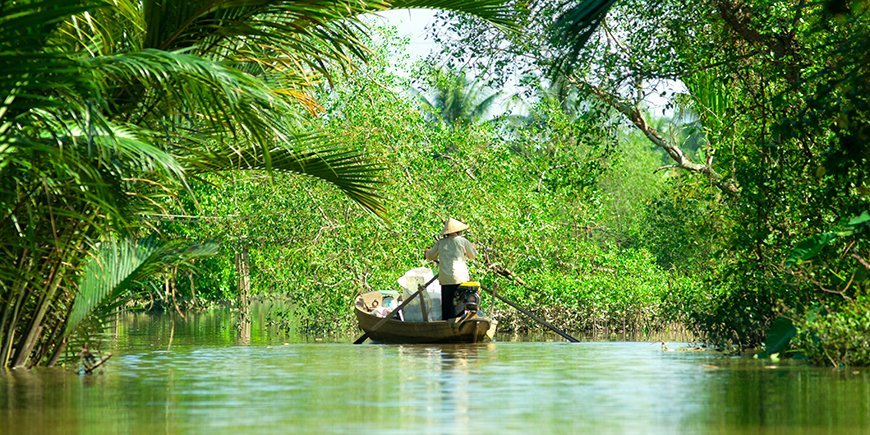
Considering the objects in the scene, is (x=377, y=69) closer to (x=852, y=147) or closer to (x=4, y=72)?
(x=4, y=72)

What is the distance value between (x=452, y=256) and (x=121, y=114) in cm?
972

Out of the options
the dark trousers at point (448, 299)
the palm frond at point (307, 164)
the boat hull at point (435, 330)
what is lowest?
the boat hull at point (435, 330)

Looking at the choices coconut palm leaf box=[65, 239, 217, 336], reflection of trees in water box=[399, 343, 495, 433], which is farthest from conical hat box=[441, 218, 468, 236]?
coconut palm leaf box=[65, 239, 217, 336]

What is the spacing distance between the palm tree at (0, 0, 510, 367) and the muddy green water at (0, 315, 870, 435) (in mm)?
1175

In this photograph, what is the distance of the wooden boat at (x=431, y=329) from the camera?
21656mm

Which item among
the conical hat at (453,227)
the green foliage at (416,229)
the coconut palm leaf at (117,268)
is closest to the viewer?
the coconut palm leaf at (117,268)

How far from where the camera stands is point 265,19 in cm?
1336

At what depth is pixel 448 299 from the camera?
2228 cm

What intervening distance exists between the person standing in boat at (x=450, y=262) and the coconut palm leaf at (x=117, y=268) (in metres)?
8.22

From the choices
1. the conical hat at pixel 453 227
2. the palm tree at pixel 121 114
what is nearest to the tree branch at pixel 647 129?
the conical hat at pixel 453 227

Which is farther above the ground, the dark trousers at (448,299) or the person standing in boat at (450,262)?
the person standing in boat at (450,262)

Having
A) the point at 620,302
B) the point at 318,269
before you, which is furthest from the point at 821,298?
the point at 318,269

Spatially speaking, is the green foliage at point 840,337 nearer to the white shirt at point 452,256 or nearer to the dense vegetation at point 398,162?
the dense vegetation at point 398,162

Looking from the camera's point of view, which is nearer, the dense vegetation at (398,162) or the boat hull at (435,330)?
the dense vegetation at (398,162)
